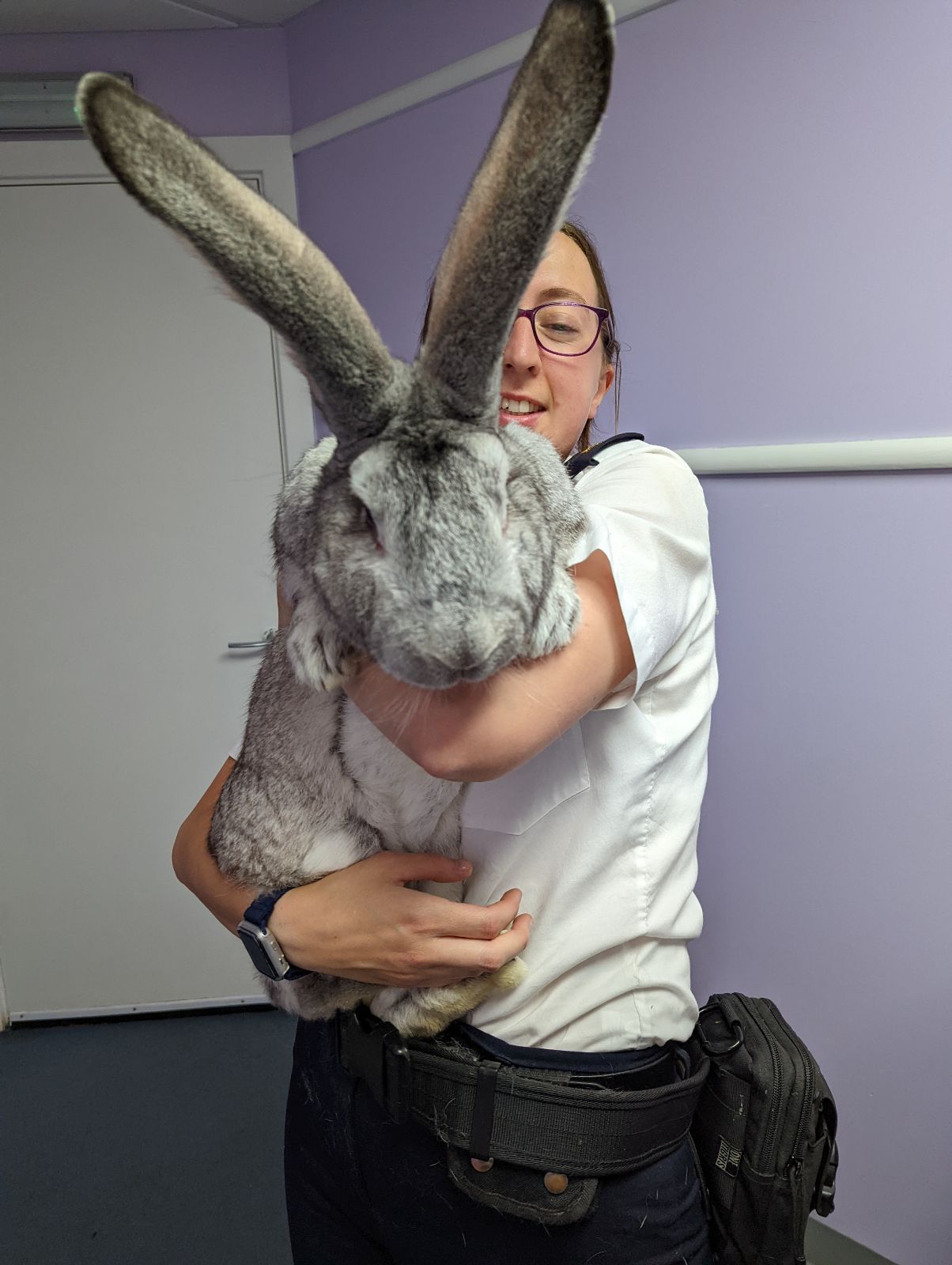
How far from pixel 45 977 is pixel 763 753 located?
3113 millimetres

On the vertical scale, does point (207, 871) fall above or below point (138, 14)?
below

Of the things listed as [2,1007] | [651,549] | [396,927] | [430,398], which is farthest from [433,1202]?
[2,1007]

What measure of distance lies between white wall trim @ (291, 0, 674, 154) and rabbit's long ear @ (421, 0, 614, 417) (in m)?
1.70

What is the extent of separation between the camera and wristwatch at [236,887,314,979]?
1042 millimetres

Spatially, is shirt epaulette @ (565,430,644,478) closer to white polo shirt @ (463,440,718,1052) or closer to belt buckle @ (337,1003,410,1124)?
white polo shirt @ (463,440,718,1052)

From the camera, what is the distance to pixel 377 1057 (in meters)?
1.03

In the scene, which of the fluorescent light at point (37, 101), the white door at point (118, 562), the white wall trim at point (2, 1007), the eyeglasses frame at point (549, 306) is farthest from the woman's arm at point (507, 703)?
the white wall trim at point (2, 1007)

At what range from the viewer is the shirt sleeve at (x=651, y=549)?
2.93ft

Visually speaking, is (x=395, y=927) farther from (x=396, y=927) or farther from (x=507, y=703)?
(x=507, y=703)

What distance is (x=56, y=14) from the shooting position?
2939 mm

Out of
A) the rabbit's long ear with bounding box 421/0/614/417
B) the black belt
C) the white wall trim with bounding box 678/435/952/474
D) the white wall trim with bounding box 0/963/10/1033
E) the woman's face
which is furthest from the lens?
the white wall trim with bounding box 0/963/10/1033

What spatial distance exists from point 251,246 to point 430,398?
201 mm

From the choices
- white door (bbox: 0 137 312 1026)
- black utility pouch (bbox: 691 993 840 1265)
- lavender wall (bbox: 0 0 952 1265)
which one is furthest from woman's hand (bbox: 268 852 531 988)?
white door (bbox: 0 137 312 1026)

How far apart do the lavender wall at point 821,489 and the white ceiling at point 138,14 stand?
106 centimetres
